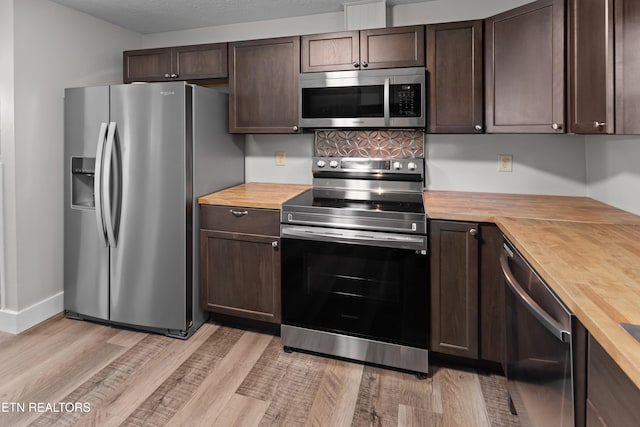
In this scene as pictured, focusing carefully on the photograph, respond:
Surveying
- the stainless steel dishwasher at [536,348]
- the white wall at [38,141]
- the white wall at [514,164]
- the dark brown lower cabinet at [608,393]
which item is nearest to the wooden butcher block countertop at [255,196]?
the white wall at [514,164]

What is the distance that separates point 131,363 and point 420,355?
162 cm

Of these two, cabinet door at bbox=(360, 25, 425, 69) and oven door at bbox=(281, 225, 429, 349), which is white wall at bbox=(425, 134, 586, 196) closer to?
cabinet door at bbox=(360, 25, 425, 69)

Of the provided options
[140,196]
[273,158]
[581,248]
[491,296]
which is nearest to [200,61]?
[273,158]

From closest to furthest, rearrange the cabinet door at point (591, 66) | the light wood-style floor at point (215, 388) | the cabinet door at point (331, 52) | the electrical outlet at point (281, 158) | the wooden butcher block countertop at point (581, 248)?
the wooden butcher block countertop at point (581, 248) < the cabinet door at point (591, 66) < the light wood-style floor at point (215, 388) < the cabinet door at point (331, 52) < the electrical outlet at point (281, 158)

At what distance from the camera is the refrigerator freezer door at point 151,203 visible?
2.44 metres

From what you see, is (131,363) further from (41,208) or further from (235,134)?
(235,134)

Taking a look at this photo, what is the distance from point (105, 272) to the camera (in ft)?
8.67

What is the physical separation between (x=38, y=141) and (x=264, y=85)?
1553 millimetres

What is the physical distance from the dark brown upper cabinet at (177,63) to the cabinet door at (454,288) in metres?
1.95

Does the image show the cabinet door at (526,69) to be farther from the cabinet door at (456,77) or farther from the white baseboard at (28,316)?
the white baseboard at (28,316)

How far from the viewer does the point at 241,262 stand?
2.52m

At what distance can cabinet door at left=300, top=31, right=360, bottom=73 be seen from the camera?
8.32ft

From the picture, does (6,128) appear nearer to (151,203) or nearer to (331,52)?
(151,203)

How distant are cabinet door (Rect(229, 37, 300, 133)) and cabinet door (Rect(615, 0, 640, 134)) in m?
1.77
